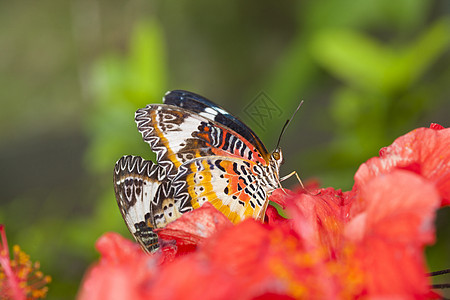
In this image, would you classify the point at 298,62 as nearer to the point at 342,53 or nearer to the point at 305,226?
the point at 342,53

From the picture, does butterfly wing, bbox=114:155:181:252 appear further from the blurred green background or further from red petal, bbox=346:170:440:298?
the blurred green background

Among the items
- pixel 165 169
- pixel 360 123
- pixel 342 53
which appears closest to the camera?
pixel 165 169

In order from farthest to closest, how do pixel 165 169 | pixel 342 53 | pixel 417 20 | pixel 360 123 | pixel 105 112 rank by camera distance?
pixel 417 20 < pixel 105 112 < pixel 342 53 < pixel 360 123 < pixel 165 169

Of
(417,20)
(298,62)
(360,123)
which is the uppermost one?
(417,20)

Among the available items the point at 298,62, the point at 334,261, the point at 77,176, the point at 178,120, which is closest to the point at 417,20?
the point at 298,62

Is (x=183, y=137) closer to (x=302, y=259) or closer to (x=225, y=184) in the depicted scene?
(x=225, y=184)

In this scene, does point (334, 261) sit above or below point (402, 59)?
below

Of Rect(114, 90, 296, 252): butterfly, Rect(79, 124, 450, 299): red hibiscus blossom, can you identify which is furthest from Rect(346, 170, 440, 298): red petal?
Rect(114, 90, 296, 252): butterfly
